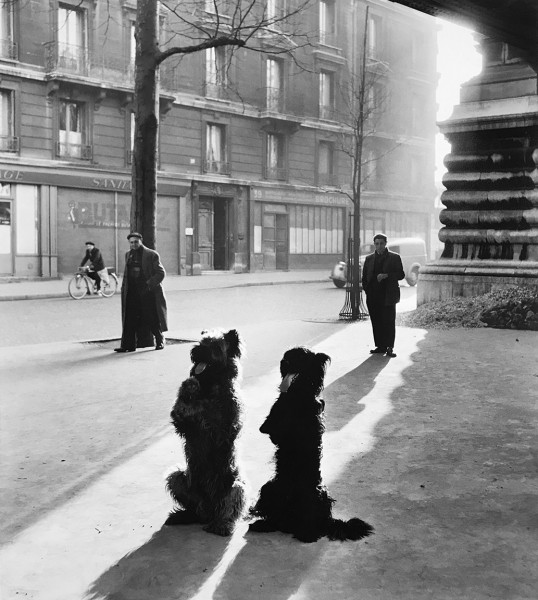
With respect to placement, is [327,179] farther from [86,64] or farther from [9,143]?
[9,143]

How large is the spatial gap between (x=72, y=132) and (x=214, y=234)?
8005 mm

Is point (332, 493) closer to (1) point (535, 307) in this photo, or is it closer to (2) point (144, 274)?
(2) point (144, 274)

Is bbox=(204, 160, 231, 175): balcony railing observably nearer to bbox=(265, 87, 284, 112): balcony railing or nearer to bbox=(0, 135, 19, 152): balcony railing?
bbox=(265, 87, 284, 112): balcony railing

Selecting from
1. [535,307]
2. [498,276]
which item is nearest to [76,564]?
[535,307]

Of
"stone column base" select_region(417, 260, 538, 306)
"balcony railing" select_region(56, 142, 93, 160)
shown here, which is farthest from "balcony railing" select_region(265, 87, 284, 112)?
"stone column base" select_region(417, 260, 538, 306)

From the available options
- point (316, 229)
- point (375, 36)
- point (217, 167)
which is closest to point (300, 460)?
point (217, 167)

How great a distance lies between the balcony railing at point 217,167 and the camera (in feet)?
108

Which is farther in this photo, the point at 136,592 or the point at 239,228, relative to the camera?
the point at 239,228

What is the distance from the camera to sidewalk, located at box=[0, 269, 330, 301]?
70.7 feet

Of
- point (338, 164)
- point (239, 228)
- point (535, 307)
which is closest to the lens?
point (535, 307)

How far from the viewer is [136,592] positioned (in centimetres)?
323

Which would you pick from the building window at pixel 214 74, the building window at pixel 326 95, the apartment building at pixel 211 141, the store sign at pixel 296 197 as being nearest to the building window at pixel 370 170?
the apartment building at pixel 211 141

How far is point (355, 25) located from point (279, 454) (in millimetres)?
38513

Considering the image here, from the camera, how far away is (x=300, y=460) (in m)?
3.93
